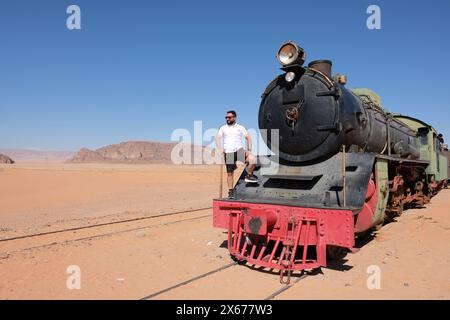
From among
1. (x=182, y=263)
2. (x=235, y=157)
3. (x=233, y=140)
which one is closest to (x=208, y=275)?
(x=182, y=263)

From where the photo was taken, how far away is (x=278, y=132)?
6.35 metres

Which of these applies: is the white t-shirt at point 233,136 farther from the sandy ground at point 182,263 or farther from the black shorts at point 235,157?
the sandy ground at point 182,263

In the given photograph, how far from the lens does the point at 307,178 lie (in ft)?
18.7

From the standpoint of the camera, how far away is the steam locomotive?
5094 mm

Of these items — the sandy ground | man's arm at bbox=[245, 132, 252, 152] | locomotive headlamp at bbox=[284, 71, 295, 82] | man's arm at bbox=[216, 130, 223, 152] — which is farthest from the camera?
man's arm at bbox=[216, 130, 223, 152]

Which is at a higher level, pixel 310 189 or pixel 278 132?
pixel 278 132

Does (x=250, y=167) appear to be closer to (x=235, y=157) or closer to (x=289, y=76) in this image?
(x=235, y=157)

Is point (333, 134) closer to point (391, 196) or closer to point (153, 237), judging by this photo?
point (391, 196)

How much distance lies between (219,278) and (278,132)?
8.78 feet

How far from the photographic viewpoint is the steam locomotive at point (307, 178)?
5094mm

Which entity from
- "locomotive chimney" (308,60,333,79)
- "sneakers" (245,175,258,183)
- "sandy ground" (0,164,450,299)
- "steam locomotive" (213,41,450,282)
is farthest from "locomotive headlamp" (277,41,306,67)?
"sandy ground" (0,164,450,299)

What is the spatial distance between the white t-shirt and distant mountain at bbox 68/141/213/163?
384ft

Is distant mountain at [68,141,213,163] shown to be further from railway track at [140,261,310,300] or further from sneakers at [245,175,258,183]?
railway track at [140,261,310,300]
